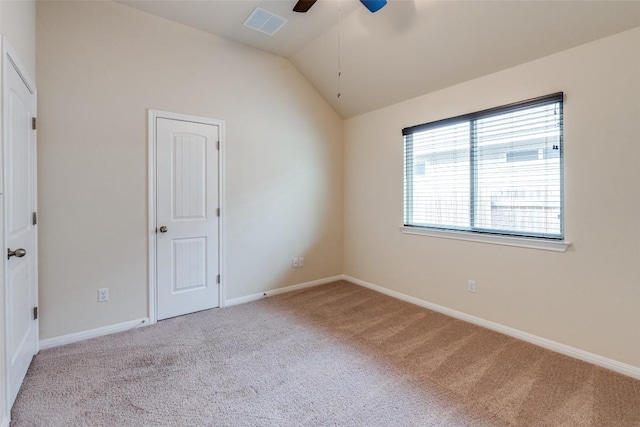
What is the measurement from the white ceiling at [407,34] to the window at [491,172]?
457mm

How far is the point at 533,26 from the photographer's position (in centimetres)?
238

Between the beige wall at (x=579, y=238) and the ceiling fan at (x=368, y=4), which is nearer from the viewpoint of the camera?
the beige wall at (x=579, y=238)

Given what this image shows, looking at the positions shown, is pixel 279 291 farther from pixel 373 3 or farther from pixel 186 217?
pixel 373 3

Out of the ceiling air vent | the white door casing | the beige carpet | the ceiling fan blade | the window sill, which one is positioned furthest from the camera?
the white door casing

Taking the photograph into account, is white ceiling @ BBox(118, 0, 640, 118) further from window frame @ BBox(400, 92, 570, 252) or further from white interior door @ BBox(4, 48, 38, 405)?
white interior door @ BBox(4, 48, 38, 405)

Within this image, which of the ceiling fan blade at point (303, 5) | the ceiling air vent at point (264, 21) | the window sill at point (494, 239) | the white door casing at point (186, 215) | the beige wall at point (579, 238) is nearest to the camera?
the beige wall at point (579, 238)

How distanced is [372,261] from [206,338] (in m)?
2.35

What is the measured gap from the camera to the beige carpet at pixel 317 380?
1.77 metres

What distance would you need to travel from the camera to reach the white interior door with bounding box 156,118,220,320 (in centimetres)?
310

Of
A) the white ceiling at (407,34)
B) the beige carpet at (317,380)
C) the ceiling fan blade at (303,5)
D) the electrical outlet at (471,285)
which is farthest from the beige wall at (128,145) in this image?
the electrical outlet at (471,285)

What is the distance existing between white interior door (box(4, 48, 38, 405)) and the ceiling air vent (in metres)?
1.98

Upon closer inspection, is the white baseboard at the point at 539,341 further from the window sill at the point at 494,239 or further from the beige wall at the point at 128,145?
the beige wall at the point at 128,145

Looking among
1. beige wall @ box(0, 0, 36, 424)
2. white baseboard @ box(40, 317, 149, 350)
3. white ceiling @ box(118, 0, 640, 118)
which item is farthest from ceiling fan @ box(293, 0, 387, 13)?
white baseboard @ box(40, 317, 149, 350)

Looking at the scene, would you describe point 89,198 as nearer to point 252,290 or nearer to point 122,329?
point 122,329
